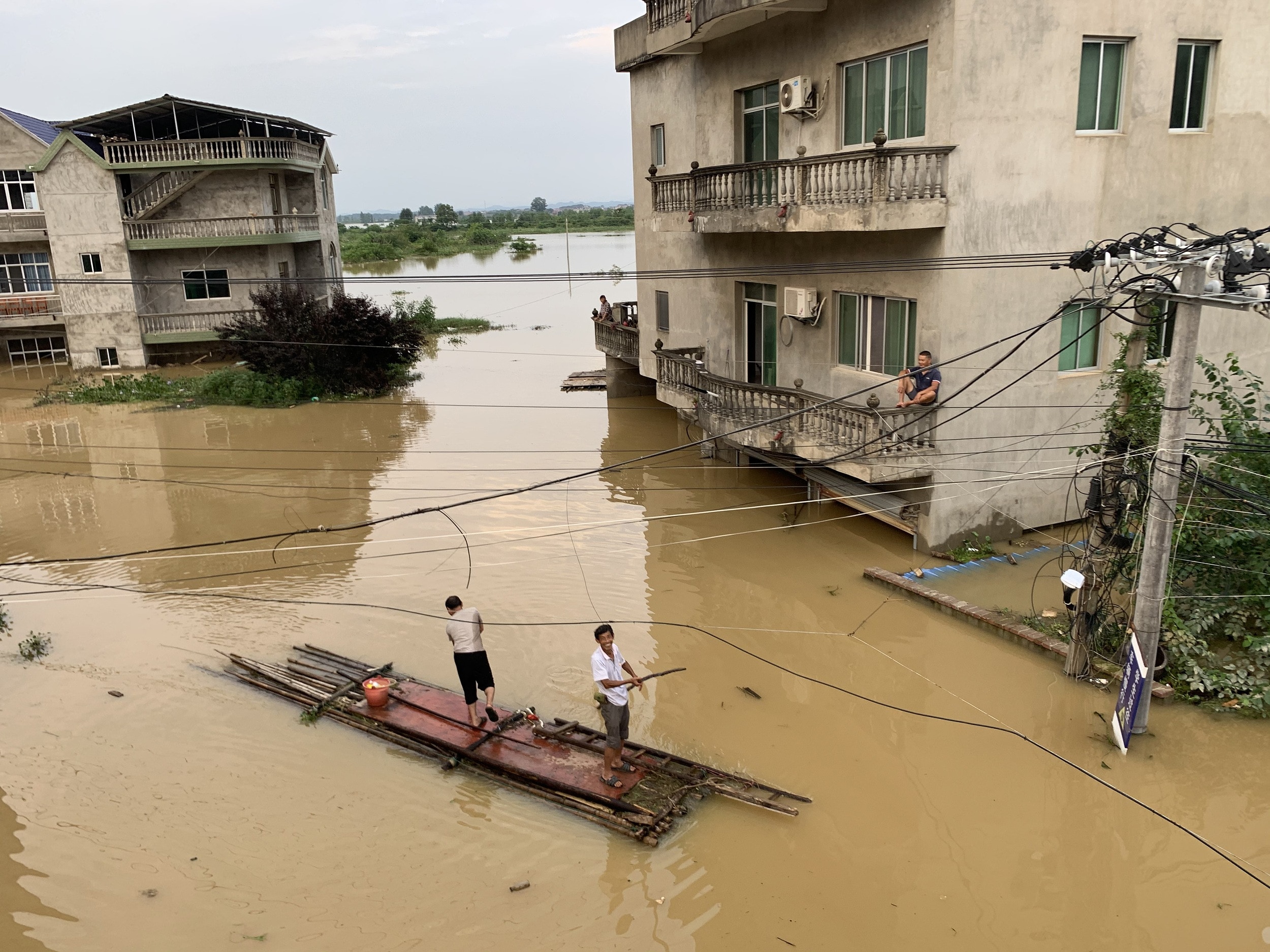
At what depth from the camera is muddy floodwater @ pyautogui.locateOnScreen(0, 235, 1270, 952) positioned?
23.7ft

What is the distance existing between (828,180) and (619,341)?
40.5 feet

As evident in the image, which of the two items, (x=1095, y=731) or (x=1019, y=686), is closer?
(x=1095, y=731)

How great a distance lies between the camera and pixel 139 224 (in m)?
30.4

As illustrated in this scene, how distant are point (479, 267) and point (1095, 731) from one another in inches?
2664

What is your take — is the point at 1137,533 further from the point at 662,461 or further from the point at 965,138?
the point at 662,461

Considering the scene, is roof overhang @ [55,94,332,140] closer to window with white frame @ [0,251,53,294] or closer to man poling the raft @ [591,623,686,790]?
window with white frame @ [0,251,53,294]

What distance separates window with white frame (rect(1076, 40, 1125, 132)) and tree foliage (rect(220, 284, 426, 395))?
65.9 ft

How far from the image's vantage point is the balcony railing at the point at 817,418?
12.8 m

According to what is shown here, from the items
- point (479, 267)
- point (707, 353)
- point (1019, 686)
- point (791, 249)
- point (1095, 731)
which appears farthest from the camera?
point (479, 267)

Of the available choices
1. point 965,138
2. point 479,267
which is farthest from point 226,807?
point 479,267

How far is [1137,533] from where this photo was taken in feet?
32.4

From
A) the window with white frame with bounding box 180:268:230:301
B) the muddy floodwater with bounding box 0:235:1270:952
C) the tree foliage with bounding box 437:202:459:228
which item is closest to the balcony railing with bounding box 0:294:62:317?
the window with white frame with bounding box 180:268:230:301

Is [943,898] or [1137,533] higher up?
[1137,533]

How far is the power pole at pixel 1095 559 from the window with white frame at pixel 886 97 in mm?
5459
